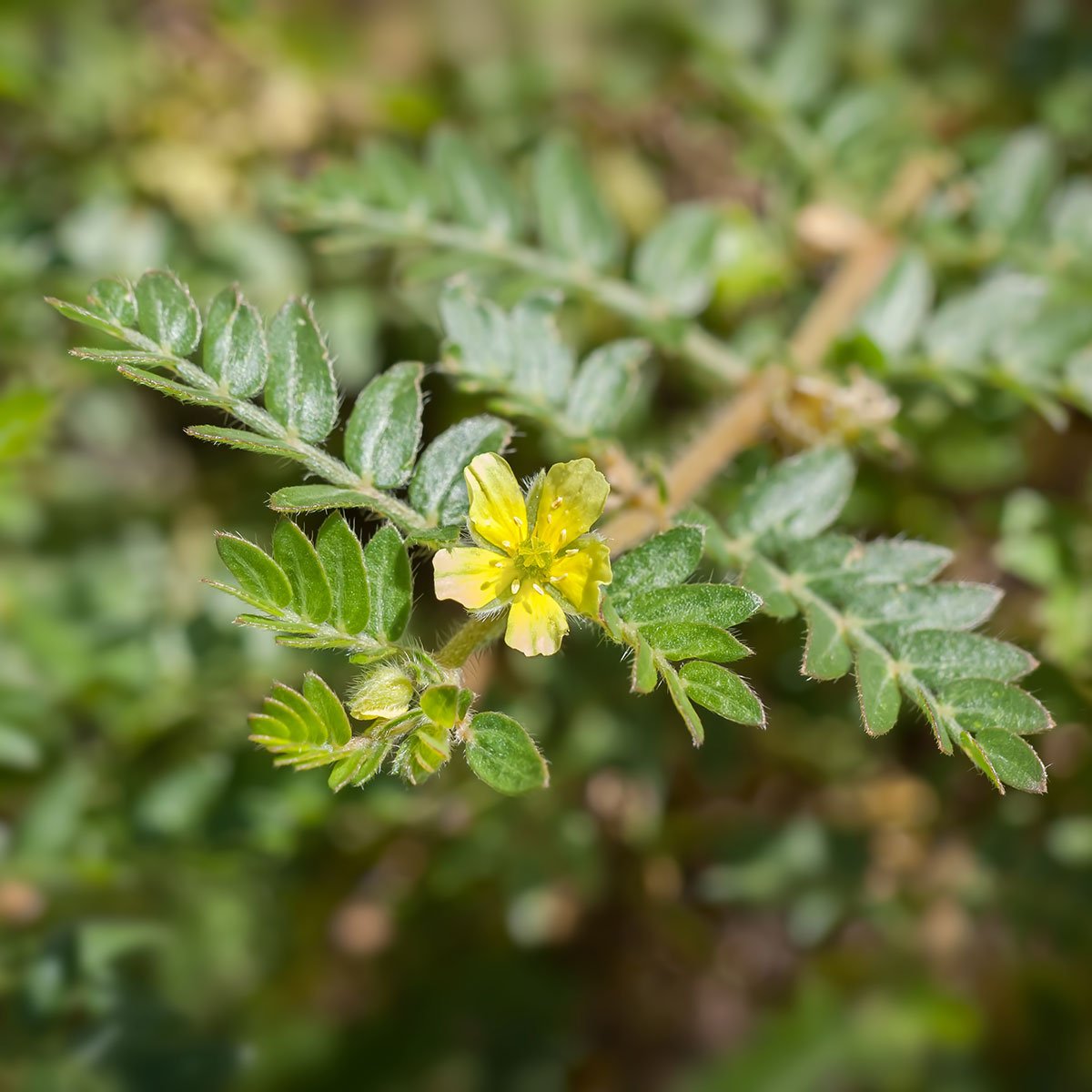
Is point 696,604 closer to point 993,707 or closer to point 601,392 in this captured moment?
point 993,707

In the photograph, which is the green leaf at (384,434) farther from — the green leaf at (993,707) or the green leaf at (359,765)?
the green leaf at (993,707)

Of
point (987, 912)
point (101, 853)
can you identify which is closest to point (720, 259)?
point (987, 912)

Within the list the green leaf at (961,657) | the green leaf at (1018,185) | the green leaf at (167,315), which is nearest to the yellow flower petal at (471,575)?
the green leaf at (167,315)

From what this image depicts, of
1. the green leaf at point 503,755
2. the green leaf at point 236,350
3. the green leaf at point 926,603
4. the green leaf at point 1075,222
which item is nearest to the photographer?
the green leaf at point 503,755

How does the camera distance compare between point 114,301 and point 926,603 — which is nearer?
point 114,301

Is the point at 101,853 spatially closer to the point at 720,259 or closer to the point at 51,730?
the point at 51,730

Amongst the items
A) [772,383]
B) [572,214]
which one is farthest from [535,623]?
[572,214]

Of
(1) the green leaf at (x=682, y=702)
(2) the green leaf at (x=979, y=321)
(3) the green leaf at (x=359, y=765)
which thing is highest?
(2) the green leaf at (x=979, y=321)
